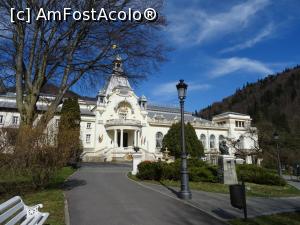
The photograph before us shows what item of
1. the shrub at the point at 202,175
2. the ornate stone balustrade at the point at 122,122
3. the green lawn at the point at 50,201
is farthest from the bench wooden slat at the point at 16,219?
the ornate stone balustrade at the point at 122,122

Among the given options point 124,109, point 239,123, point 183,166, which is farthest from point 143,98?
point 183,166

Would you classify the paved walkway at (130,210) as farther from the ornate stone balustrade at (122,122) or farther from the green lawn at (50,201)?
the ornate stone balustrade at (122,122)

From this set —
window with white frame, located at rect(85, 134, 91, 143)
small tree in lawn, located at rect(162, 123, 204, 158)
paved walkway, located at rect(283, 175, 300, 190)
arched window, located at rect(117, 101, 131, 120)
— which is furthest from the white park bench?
arched window, located at rect(117, 101, 131, 120)

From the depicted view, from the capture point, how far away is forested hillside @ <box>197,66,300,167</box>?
6962 cm

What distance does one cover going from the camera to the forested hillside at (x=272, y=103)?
228 feet

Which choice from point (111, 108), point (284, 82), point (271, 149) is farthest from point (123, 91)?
point (284, 82)

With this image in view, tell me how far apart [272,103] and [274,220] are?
10443 cm

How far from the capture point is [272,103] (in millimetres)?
105750

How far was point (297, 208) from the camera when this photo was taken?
1124cm

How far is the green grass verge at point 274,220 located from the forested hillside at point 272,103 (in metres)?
39.5

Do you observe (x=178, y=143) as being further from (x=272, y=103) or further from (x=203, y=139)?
(x=272, y=103)

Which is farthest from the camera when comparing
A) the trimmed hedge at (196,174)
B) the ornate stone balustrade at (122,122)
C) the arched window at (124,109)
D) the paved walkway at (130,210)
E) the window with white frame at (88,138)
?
the arched window at (124,109)

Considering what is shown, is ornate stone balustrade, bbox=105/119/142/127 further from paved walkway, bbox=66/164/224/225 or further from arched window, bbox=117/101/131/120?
paved walkway, bbox=66/164/224/225

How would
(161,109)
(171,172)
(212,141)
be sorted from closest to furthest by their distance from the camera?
(171,172)
(212,141)
(161,109)
